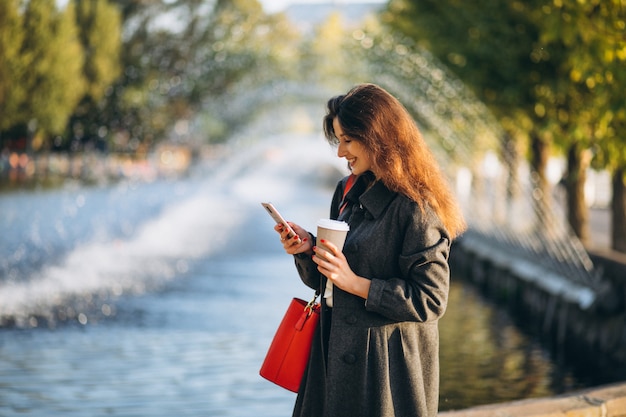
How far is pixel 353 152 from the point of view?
378cm

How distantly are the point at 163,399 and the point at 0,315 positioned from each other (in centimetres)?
411

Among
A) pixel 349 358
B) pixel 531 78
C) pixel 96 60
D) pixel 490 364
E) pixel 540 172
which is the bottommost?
pixel 490 364

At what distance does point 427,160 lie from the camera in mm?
3816

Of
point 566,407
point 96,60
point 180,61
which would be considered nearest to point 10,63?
point 96,60

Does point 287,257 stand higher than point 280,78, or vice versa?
point 280,78

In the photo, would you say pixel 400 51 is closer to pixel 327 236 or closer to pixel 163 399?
pixel 163 399

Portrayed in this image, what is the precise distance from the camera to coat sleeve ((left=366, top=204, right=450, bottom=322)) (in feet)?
12.0

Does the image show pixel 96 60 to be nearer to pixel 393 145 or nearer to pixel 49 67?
pixel 49 67

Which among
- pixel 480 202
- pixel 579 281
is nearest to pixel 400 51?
pixel 480 202

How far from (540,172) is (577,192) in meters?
2.56

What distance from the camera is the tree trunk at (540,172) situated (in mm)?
17094

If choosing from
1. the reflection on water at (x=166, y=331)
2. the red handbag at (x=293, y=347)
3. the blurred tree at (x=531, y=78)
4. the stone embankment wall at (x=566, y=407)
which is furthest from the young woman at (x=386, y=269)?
the blurred tree at (x=531, y=78)

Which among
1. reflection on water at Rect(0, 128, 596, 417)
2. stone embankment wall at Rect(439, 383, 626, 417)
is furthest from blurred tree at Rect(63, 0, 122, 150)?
stone embankment wall at Rect(439, 383, 626, 417)

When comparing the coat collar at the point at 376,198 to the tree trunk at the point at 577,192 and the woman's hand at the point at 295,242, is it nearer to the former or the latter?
the woman's hand at the point at 295,242
